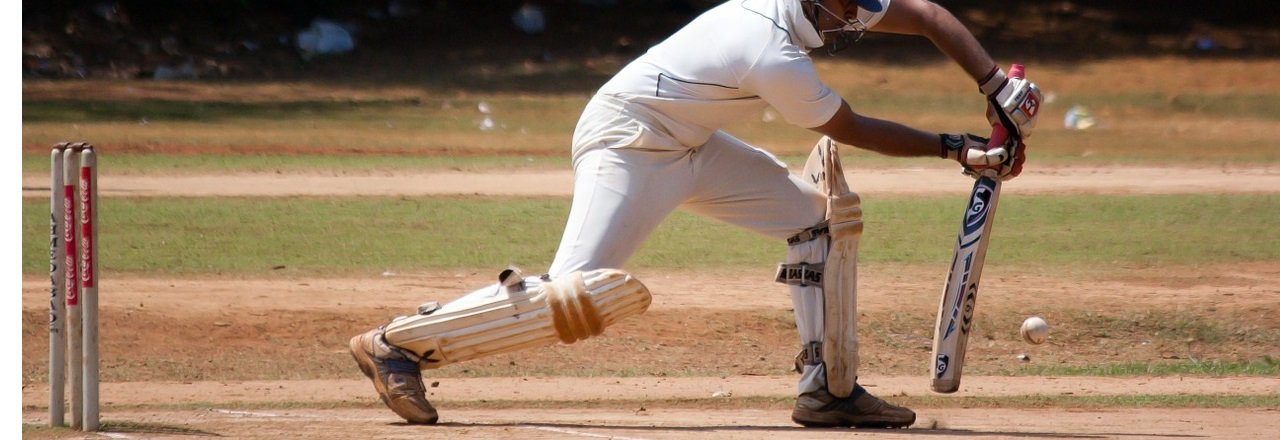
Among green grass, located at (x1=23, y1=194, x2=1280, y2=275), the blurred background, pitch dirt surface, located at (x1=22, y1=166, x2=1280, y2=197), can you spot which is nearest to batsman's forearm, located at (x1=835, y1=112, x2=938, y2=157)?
green grass, located at (x1=23, y1=194, x2=1280, y2=275)

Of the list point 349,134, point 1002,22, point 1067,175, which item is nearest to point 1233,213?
point 1067,175

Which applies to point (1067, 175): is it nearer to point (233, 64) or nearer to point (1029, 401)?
point (1029, 401)

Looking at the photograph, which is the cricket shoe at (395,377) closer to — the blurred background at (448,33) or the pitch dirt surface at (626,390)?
the pitch dirt surface at (626,390)

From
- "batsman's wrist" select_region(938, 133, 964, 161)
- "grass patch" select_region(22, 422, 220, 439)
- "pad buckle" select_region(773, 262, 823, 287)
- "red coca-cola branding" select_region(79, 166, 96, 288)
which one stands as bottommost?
"grass patch" select_region(22, 422, 220, 439)

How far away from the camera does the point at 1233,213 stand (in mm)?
12758

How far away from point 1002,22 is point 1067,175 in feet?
37.5

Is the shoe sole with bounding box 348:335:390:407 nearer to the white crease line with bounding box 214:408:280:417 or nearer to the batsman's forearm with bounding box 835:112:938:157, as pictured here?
the white crease line with bounding box 214:408:280:417

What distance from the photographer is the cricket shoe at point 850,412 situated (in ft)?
18.9

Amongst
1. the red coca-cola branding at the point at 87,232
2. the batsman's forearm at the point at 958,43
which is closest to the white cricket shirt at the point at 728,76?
the batsman's forearm at the point at 958,43

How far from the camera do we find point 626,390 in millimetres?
7152

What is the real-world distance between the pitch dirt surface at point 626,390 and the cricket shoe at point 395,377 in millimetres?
74

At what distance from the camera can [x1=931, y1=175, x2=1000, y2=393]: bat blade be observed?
235 inches

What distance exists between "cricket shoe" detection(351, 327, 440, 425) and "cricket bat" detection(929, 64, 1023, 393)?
1.78m

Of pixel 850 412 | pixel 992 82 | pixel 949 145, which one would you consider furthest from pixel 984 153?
pixel 850 412
